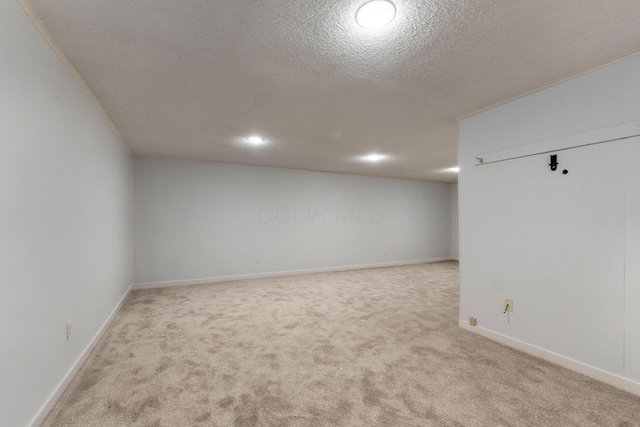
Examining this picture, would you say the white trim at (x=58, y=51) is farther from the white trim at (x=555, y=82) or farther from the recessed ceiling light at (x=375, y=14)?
the white trim at (x=555, y=82)

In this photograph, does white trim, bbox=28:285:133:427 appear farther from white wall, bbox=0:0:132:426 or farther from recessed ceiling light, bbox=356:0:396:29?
recessed ceiling light, bbox=356:0:396:29

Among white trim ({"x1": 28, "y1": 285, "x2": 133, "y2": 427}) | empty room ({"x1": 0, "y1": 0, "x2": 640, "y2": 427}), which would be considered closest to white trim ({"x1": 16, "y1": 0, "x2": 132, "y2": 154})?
empty room ({"x1": 0, "y1": 0, "x2": 640, "y2": 427})

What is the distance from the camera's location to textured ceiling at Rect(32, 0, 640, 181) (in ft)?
5.11

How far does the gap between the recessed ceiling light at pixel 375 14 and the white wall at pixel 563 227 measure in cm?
181

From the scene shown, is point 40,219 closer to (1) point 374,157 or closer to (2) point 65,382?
(2) point 65,382

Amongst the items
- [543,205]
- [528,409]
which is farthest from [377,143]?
[528,409]

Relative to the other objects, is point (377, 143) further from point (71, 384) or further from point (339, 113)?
point (71, 384)

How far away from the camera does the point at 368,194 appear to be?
23.8 ft

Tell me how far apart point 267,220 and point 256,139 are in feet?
7.61

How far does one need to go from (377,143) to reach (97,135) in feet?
11.3

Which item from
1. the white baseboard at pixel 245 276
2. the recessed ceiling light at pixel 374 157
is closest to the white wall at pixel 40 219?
the white baseboard at pixel 245 276

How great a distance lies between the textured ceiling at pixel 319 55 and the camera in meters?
1.56

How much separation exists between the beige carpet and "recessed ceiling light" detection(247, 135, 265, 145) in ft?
7.76

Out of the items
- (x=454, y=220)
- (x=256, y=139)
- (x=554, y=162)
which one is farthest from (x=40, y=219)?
(x=454, y=220)
